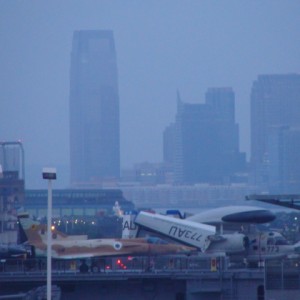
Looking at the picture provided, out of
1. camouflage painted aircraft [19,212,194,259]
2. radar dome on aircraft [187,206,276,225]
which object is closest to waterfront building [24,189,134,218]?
radar dome on aircraft [187,206,276,225]

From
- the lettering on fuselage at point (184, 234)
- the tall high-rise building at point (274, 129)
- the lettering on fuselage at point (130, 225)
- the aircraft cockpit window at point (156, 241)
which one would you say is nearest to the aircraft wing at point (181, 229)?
the lettering on fuselage at point (184, 234)

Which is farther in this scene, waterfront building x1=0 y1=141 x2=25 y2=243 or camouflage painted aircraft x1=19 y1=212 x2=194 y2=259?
waterfront building x1=0 y1=141 x2=25 y2=243

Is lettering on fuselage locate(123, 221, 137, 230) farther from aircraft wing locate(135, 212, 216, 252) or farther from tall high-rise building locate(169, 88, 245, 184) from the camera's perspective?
tall high-rise building locate(169, 88, 245, 184)

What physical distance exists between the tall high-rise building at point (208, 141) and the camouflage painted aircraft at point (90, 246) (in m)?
127

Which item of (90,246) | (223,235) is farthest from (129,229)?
(90,246)

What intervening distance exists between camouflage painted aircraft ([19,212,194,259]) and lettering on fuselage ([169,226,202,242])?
1.42ft

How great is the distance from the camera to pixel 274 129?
565 ft

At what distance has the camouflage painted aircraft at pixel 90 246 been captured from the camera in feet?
118

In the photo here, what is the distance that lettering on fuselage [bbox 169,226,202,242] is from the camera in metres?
37.7

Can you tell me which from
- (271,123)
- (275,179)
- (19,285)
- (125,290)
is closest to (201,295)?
(125,290)

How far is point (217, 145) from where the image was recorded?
181m

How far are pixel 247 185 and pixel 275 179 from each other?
147 inches

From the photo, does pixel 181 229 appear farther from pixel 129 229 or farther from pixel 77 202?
pixel 77 202

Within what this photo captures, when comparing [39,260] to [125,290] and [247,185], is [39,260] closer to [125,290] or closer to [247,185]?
[125,290]
